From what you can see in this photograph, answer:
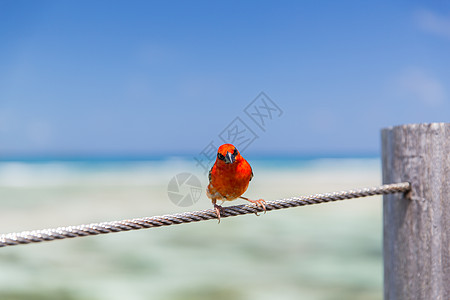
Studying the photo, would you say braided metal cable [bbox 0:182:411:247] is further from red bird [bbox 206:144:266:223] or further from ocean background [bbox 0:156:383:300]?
ocean background [bbox 0:156:383:300]

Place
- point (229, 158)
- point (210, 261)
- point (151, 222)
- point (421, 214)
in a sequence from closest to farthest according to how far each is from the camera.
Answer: point (151, 222)
point (421, 214)
point (229, 158)
point (210, 261)

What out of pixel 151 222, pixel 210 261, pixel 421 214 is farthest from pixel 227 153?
pixel 210 261

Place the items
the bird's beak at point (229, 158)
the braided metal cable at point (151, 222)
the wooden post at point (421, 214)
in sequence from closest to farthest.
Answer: the braided metal cable at point (151, 222) → the wooden post at point (421, 214) → the bird's beak at point (229, 158)

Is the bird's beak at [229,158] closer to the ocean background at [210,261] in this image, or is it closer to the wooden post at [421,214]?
the wooden post at [421,214]

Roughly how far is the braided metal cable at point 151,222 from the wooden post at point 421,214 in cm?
7

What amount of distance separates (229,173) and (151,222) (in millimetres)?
645

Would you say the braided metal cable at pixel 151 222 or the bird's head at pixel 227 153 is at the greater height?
the bird's head at pixel 227 153

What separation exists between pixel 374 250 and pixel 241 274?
97.2 inches

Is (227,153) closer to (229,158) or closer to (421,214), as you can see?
(229,158)

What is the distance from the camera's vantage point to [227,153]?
5.80 feet

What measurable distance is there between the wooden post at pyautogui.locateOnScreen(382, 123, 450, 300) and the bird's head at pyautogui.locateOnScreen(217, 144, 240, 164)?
0.65 meters

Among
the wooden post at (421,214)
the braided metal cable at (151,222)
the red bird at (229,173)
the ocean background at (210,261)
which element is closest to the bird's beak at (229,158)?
the red bird at (229,173)

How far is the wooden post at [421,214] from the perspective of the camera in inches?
55.7

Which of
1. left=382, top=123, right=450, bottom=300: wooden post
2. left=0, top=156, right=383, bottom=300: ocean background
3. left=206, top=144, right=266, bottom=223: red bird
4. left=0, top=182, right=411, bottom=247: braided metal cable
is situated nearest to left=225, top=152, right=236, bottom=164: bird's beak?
left=206, top=144, right=266, bottom=223: red bird
